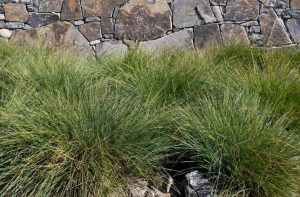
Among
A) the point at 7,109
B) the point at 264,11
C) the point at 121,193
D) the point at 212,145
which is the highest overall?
the point at 264,11

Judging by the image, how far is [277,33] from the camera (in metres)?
6.38

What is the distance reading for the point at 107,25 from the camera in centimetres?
658

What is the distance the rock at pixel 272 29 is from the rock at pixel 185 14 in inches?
41.7

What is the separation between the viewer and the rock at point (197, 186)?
259 cm

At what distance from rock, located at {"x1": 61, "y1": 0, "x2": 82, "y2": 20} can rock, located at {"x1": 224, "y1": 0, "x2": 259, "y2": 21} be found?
2394 mm

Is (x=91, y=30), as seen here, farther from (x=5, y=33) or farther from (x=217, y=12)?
(x=217, y=12)

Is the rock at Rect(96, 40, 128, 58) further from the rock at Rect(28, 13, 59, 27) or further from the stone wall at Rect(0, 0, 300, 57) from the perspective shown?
the rock at Rect(28, 13, 59, 27)

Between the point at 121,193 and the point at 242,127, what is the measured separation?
0.92 m

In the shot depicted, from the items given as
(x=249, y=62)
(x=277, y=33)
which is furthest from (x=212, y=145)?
(x=277, y=33)

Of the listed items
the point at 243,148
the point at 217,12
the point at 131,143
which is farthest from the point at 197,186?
the point at 217,12

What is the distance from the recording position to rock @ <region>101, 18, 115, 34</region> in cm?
656

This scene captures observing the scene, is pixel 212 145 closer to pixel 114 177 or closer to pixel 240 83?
pixel 114 177

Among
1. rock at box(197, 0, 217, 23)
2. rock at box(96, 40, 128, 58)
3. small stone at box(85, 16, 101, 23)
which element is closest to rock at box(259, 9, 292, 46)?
rock at box(197, 0, 217, 23)

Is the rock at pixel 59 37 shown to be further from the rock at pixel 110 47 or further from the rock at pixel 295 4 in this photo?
the rock at pixel 295 4
